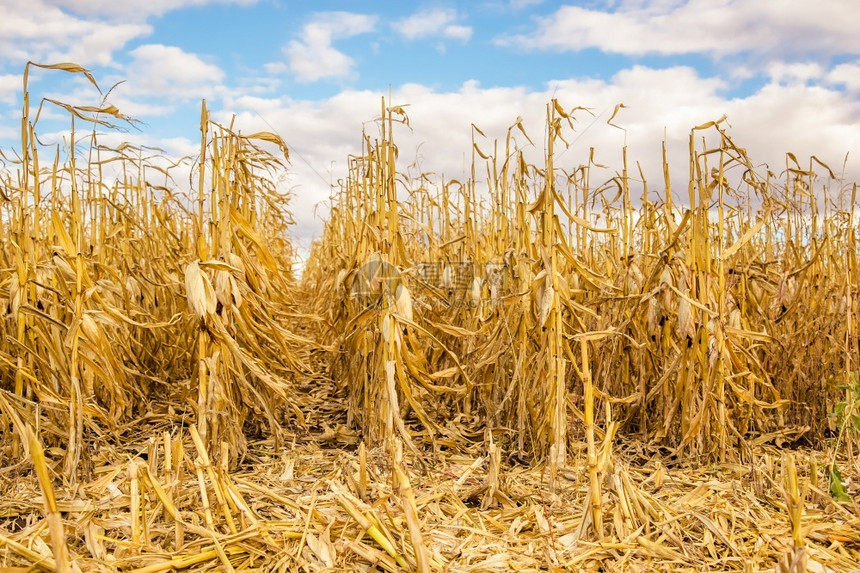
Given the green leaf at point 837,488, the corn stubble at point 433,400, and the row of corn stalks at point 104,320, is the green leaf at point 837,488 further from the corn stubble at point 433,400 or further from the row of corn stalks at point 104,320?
the row of corn stalks at point 104,320

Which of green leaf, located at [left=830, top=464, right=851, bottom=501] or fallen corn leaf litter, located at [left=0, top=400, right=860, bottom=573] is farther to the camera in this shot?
green leaf, located at [left=830, top=464, right=851, bottom=501]

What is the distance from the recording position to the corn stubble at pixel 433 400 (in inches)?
74.3

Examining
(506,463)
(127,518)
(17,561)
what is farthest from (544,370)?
(17,561)

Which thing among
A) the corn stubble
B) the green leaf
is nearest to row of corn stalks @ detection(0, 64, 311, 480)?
the corn stubble

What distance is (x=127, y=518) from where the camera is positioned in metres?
2.00

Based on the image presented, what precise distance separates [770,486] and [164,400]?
3.12 metres

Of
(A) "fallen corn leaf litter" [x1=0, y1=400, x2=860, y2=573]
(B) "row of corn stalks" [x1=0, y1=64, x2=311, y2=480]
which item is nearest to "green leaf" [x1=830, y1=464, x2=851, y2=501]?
(A) "fallen corn leaf litter" [x1=0, y1=400, x2=860, y2=573]

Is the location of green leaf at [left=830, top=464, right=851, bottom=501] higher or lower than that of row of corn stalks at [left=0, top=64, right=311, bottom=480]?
lower

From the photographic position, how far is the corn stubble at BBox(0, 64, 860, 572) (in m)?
1.89

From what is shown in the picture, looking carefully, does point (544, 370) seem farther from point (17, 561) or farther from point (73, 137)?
point (73, 137)

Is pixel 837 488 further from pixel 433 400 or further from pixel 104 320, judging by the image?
pixel 104 320

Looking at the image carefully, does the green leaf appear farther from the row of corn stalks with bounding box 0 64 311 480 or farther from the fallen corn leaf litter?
the row of corn stalks with bounding box 0 64 311 480

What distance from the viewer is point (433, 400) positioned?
3387mm

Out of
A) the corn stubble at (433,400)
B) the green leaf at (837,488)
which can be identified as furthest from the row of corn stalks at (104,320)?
the green leaf at (837,488)
